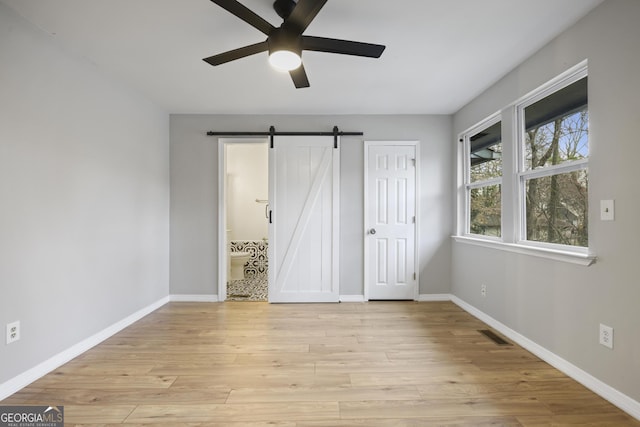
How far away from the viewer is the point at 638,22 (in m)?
1.60

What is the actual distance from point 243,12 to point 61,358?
2.67 m

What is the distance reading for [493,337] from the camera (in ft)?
8.61

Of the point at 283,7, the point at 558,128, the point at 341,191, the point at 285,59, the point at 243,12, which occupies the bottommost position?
the point at 341,191

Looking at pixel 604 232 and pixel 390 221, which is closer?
pixel 604 232

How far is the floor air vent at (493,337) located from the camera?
2.53m

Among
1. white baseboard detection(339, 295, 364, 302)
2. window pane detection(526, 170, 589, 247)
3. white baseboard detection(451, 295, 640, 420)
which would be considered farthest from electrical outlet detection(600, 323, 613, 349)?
white baseboard detection(339, 295, 364, 302)

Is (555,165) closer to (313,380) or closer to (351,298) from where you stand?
(313,380)

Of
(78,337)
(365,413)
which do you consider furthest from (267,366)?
(78,337)

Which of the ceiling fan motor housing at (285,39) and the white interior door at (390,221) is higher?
the ceiling fan motor housing at (285,39)

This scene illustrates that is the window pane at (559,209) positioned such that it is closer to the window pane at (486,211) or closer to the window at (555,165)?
the window at (555,165)

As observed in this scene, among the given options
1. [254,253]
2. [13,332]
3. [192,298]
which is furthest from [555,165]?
[254,253]

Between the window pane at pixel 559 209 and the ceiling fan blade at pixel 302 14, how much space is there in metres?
2.07

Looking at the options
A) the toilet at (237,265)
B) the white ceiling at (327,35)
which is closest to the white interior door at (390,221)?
the white ceiling at (327,35)

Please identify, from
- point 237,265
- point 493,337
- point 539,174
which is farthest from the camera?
point 237,265
